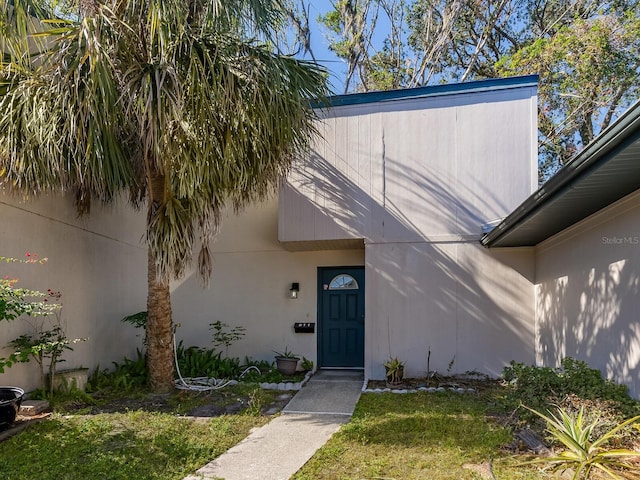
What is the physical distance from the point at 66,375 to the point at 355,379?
4.37 m

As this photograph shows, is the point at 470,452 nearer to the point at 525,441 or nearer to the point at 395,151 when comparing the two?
the point at 525,441

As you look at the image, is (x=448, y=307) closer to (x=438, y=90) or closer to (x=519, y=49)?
(x=438, y=90)

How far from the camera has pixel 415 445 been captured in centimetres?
429

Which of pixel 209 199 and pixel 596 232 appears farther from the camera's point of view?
pixel 209 199

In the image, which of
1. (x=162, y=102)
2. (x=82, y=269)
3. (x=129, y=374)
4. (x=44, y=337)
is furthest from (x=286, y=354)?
(x=162, y=102)

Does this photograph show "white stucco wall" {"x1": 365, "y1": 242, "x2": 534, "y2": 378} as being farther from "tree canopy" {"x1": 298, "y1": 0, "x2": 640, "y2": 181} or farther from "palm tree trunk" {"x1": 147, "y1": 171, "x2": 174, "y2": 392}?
"tree canopy" {"x1": 298, "y1": 0, "x2": 640, "y2": 181}

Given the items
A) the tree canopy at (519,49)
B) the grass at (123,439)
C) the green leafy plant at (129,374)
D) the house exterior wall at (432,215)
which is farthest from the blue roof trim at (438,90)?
the tree canopy at (519,49)

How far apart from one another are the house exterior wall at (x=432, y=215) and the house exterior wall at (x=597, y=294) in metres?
0.76

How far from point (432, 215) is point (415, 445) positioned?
410 centimetres

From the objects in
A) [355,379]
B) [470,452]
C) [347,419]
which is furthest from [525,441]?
[355,379]

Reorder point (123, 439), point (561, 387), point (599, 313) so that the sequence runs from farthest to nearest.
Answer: point (599, 313)
point (561, 387)
point (123, 439)

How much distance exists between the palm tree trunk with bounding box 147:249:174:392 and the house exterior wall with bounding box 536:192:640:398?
215 inches

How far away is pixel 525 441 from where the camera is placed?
4.11m

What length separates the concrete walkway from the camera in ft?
12.5
